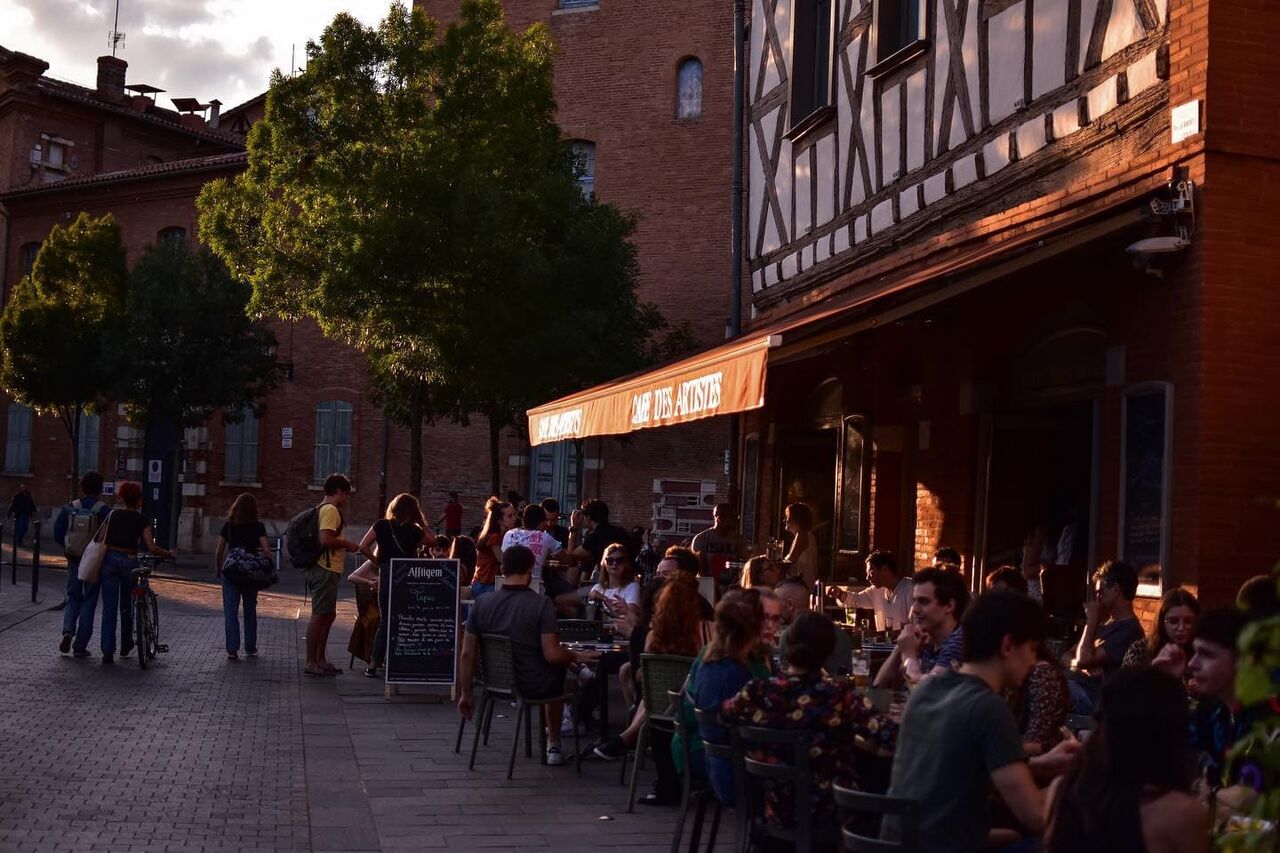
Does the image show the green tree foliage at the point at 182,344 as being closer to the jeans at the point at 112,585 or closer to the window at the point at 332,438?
the window at the point at 332,438

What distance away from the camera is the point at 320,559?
1434 centimetres

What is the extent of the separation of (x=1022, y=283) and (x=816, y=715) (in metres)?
6.23

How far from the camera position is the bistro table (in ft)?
34.7

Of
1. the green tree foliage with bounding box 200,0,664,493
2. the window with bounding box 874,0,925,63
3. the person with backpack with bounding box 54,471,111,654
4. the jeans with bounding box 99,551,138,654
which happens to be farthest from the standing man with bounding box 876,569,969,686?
the green tree foliage with bounding box 200,0,664,493

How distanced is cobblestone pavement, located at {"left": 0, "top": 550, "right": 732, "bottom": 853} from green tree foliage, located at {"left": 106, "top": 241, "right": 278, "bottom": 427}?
71.2 feet

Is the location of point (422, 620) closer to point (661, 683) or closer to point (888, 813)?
point (661, 683)

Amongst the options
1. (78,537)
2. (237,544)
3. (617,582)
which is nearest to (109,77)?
(78,537)

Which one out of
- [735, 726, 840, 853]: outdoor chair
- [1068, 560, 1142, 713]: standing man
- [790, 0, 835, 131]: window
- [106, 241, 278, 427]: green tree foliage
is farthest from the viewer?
[106, 241, 278, 427]: green tree foliage

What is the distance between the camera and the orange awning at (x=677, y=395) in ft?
28.4

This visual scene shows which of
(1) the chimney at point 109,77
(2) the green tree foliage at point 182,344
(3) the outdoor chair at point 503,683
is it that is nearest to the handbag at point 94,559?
(3) the outdoor chair at point 503,683

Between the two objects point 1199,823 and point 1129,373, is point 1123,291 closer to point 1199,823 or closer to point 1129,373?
point 1129,373

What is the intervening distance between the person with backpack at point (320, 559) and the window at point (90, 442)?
32.5 meters

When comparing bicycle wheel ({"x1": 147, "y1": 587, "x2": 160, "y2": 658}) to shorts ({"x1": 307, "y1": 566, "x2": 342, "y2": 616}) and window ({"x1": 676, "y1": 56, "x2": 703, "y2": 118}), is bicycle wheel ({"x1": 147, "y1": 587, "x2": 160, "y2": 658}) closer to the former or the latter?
shorts ({"x1": 307, "y1": 566, "x2": 342, "y2": 616})

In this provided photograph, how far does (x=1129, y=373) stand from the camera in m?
9.55
